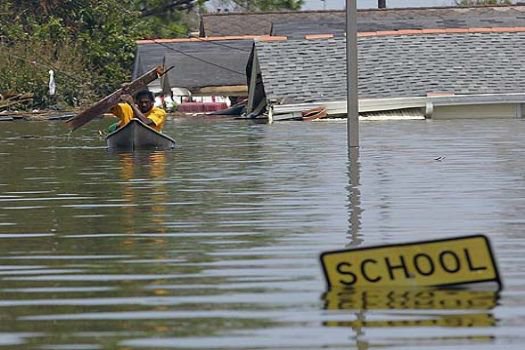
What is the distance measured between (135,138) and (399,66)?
961 inches

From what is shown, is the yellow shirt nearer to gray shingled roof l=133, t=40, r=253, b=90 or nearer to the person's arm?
the person's arm

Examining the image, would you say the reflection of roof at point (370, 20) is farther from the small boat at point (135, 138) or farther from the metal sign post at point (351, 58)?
the metal sign post at point (351, 58)

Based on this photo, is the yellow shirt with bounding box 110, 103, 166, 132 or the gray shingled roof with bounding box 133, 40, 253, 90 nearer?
the yellow shirt with bounding box 110, 103, 166, 132

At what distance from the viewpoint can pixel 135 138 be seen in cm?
2864

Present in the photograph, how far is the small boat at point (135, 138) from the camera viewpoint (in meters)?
28.5

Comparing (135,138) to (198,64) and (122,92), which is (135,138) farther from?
(198,64)

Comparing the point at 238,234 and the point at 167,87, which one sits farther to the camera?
the point at 167,87

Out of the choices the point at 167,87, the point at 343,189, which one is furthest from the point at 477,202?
the point at 167,87

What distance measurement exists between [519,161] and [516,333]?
15633 millimetres

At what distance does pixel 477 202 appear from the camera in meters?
16.4

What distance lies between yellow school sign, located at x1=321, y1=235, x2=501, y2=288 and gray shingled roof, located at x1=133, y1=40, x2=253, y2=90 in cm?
5032

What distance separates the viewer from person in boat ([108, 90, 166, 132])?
1145 inches

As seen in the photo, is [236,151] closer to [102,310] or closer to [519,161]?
[519,161]

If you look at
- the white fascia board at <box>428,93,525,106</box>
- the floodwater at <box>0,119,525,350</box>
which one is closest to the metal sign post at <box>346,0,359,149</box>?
the floodwater at <box>0,119,525,350</box>
